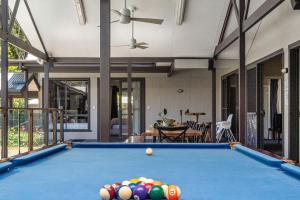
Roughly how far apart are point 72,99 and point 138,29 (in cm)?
531

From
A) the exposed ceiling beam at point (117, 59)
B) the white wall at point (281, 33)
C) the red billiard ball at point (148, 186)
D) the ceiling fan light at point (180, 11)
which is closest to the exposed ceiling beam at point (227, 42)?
the white wall at point (281, 33)

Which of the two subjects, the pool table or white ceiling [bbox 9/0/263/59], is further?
white ceiling [bbox 9/0/263/59]

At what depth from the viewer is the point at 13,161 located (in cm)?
231

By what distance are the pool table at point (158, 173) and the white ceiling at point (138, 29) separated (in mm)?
5214

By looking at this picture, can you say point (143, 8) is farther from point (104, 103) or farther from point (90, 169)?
point (90, 169)

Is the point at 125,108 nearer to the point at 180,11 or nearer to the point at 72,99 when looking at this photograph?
the point at 72,99

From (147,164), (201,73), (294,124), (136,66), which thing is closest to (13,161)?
(147,164)

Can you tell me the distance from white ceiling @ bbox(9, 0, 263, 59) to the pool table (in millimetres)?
5214

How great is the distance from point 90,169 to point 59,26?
22.5 ft

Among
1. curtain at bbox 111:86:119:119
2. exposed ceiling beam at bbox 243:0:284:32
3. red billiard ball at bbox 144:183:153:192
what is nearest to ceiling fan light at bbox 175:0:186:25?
exposed ceiling beam at bbox 243:0:284:32

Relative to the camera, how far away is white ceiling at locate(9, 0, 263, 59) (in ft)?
25.5

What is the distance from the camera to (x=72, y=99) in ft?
41.6

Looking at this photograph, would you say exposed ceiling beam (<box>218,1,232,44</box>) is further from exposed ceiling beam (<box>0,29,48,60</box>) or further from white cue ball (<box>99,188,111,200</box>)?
white cue ball (<box>99,188,111,200</box>)

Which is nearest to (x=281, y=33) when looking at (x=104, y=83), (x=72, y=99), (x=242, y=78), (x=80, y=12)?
(x=242, y=78)
